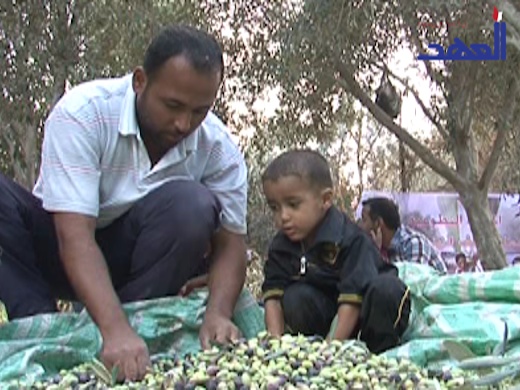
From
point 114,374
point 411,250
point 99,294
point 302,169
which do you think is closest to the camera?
point 114,374

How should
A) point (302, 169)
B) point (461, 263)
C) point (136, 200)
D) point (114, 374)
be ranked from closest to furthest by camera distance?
1. point (114, 374)
2. point (136, 200)
3. point (302, 169)
4. point (461, 263)

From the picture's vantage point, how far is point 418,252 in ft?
18.8

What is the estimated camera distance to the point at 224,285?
237 centimetres

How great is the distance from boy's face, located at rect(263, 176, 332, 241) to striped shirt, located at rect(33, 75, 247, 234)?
11 centimetres

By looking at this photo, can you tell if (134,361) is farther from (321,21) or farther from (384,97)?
(384,97)

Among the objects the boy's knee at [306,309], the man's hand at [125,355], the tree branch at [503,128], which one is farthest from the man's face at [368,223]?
the man's hand at [125,355]

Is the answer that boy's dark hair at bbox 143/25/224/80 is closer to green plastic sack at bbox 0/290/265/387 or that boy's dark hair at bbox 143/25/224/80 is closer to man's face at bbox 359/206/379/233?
green plastic sack at bbox 0/290/265/387

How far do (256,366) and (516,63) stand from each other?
6.38 metres

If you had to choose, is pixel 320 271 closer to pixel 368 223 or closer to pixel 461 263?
pixel 368 223

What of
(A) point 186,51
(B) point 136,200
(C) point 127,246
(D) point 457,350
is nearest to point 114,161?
(B) point 136,200

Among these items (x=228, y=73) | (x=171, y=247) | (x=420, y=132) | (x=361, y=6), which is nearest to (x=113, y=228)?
(x=171, y=247)

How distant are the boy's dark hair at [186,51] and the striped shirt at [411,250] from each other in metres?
3.66

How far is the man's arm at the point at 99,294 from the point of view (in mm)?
1900

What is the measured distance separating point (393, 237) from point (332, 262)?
11.4ft
